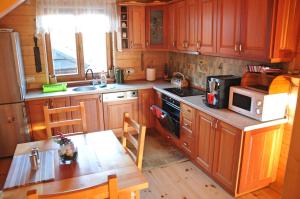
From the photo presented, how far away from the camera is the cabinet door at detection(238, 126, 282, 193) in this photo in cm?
227

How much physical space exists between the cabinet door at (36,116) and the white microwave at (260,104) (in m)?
2.51

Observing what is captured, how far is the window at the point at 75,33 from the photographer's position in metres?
3.51

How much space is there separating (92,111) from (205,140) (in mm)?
1758

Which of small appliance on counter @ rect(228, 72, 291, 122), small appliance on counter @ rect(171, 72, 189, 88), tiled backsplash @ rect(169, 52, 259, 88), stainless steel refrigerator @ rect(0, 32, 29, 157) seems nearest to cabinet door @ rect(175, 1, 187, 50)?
tiled backsplash @ rect(169, 52, 259, 88)

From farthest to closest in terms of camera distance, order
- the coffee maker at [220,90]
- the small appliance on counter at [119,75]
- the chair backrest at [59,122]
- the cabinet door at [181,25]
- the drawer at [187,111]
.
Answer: the small appliance on counter at [119,75] < the cabinet door at [181,25] < the drawer at [187,111] < the coffee maker at [220,90] < the chair backrest at [59,122]

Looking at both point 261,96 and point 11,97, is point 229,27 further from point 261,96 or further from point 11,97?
point 11,97

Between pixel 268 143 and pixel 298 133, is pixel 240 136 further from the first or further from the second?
pixel 298 133

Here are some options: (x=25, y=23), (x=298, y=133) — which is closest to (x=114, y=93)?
(x=25, y=23)

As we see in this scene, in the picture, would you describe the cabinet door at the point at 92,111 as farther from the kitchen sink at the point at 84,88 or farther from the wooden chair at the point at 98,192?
the wooden chair at the point at 98,192

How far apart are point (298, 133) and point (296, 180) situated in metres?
0.16

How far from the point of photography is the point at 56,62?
3.88 m

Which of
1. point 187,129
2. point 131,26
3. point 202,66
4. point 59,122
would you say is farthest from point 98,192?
point 131,26

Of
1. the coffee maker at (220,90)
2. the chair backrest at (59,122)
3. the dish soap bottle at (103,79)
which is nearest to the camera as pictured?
the chair backrest at (59,122)

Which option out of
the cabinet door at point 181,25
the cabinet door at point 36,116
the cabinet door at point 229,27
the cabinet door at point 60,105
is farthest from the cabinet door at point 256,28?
the cabinet door at point 36,116
